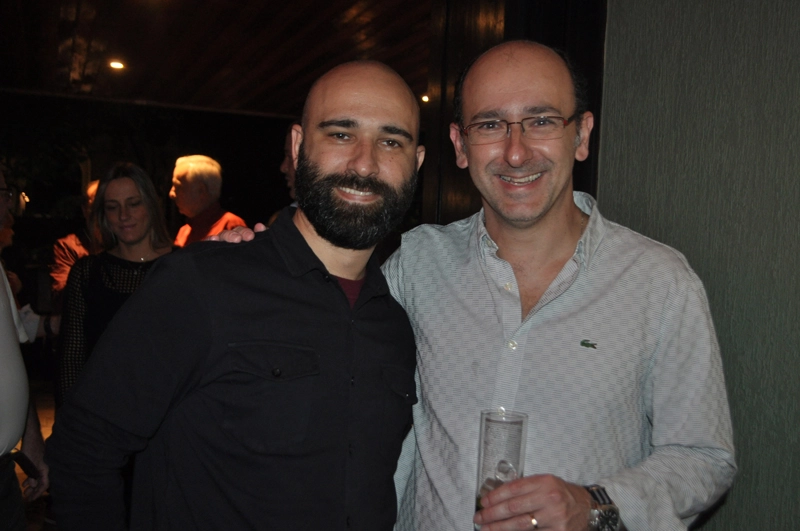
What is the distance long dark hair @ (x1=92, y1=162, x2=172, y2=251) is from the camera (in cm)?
331

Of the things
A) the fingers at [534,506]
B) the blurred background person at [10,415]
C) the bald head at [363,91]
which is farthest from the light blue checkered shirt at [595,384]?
the blurred background person at [10,415]

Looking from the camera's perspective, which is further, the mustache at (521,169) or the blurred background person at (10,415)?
the blurred background person at (10,415)

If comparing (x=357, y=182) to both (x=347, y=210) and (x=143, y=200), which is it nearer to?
(x=347, y=210)

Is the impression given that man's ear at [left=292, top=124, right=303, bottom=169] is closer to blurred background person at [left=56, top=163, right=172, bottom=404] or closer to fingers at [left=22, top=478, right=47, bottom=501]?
fingers at [left=22, top=478, right=47, bottom=501]

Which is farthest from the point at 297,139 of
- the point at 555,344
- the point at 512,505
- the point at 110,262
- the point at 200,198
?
the point at 200,198

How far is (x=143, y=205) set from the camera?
3.39m

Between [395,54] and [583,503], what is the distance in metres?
5.35

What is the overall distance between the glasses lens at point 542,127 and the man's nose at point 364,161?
1.26ft

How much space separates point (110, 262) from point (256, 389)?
2.01 m

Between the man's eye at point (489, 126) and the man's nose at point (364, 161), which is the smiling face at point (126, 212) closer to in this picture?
the man's nose at point (364, 161)

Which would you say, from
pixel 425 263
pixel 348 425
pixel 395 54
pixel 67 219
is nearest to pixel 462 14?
pixel 425 263

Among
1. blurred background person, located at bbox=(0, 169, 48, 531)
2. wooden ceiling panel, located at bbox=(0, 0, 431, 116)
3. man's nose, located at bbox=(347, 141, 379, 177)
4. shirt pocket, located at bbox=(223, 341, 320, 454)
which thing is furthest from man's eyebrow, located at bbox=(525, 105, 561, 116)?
wooden ceiling panel, located at bbox=(0, 0, 431, 116)

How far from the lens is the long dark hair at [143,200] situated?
3314mm

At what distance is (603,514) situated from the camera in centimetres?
133
